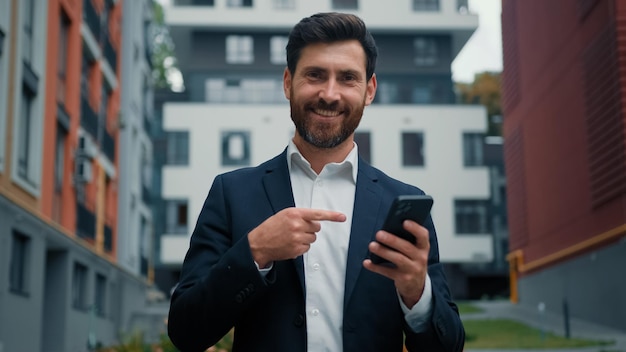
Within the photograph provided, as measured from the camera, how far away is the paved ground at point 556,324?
70.8 ft

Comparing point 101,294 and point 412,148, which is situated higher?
point 412,148

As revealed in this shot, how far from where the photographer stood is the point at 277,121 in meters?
44.7

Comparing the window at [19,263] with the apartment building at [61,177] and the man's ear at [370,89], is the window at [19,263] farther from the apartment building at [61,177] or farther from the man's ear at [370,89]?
the man's ear at [370,89]

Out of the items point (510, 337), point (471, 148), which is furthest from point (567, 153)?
point (471, 148)

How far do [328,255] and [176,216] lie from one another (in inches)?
1672

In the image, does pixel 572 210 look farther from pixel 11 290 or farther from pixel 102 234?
pixel 11 290

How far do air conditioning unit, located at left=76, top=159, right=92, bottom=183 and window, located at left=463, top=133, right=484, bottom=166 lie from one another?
24.3m

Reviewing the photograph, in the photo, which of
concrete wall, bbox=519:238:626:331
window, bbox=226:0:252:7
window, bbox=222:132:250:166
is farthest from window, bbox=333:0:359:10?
concrete wall, bbox=519:238:626:331

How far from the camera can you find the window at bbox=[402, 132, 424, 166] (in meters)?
45.2

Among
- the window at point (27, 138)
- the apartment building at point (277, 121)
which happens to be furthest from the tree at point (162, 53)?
the window at point (27, 138)

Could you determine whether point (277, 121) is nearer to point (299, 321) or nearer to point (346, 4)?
point (346, 4)

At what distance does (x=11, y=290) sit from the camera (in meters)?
19.2

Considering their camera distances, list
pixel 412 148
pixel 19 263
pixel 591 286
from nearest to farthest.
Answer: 1. pixel 19 263
2. pixel 591 286
3. pixel 412 148

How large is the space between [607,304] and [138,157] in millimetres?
20346
